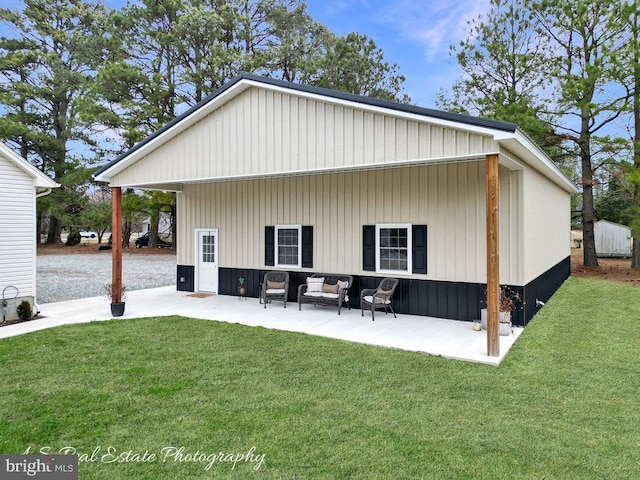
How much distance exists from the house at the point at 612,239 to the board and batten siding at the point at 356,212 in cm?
A: 1774

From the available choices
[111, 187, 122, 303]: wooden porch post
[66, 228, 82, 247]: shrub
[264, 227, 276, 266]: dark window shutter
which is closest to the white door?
[264, 227, 276, 266]: dark window shutter

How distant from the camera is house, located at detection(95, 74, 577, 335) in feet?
19.3

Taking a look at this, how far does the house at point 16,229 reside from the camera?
294 inches

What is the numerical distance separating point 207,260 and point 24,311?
420 centimetres

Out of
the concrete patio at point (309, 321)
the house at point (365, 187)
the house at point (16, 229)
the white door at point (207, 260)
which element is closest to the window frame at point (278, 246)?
the house at point (365, 187)

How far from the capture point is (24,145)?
2406 cm

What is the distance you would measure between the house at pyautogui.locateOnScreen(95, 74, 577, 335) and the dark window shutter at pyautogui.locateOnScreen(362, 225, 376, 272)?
2cm

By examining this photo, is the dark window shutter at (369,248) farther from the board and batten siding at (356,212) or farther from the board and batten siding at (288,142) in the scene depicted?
the board and batten siding at (288,142)

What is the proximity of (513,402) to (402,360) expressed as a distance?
4.90ft

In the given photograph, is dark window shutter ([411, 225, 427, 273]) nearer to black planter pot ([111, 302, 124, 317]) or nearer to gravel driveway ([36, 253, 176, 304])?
black planter pot ([111, 302, 124, 317])

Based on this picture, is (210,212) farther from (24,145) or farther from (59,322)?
(24,145)

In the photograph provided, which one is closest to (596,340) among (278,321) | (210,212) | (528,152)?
(528,152)

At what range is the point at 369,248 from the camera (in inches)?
334

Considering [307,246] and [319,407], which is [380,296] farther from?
[319,407]
